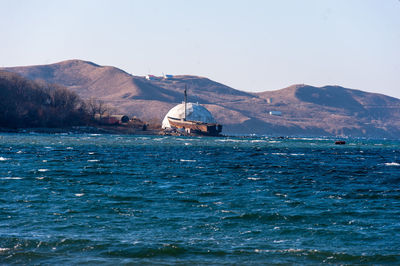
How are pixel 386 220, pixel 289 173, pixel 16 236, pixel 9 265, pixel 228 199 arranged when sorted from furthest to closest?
pixel 289 173
pixel 228 199
pixel 386 220
pixel 16 236
pixel 9 265

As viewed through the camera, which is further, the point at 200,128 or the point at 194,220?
the point at 200,128

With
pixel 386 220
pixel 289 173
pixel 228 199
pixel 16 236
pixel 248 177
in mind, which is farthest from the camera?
pixel 289 173

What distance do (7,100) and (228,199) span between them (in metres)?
123

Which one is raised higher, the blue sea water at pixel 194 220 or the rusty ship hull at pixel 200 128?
the rusty ship hull at pixel 200 128

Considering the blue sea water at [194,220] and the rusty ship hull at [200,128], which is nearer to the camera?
the blue sea water at [194,220]

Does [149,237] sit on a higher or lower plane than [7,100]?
lower

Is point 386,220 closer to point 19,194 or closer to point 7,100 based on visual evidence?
point 19,194

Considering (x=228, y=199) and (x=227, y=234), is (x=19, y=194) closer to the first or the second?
(x=228, y=199)

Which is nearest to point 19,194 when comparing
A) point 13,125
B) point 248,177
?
point 248,177

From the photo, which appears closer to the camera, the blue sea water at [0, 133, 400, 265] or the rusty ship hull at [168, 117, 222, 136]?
the blue sea water at [0, 133, 400, 265]

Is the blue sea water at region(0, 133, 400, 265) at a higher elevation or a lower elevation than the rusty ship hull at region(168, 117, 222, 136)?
lower

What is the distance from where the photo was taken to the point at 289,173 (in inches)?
1553

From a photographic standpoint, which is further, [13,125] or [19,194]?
[13,125]

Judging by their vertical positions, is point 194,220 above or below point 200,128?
below
